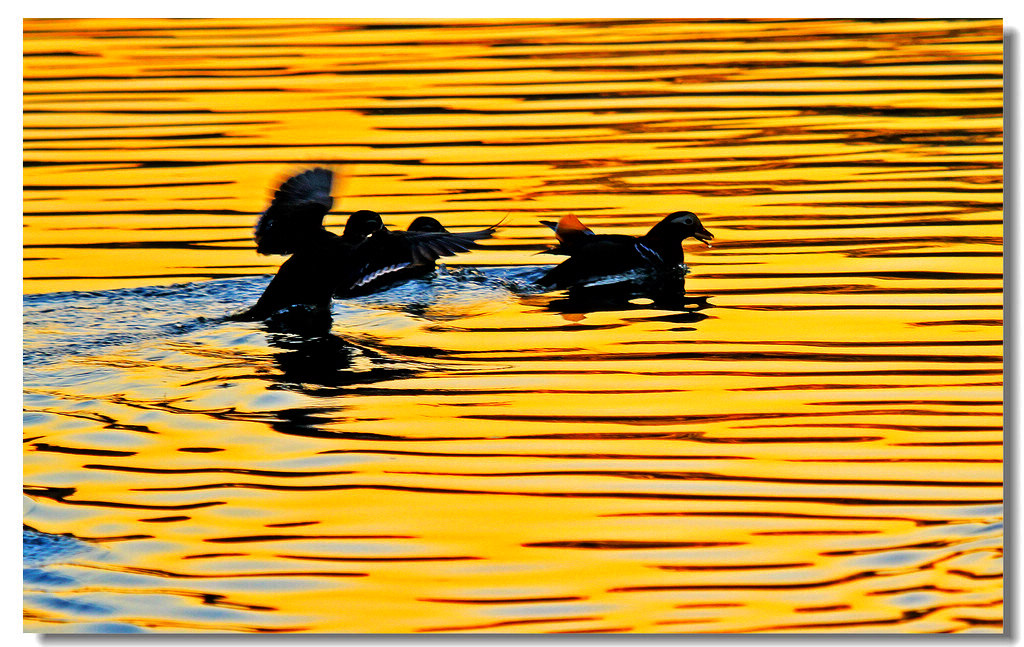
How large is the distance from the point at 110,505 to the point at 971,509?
2924mm

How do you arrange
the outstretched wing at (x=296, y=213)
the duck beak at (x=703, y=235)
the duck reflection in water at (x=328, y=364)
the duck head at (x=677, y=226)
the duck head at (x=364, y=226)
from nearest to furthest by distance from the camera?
the duck reflection in water at (x=328, y=364)
the outstretched wing at (x=296, y=213)
the duck head at (x=364, y=226)
the duck head at (x=677, y=226)
the duck beak at (x=703, y=235)

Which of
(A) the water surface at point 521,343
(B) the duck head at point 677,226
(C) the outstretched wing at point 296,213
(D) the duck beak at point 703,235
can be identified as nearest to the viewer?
(A) the water surface at point 521,343

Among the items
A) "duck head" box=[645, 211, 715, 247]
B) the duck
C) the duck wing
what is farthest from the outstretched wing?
"duck head" box=[645, 211, 715, 247]

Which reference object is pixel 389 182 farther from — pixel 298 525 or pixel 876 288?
pixel 298 525

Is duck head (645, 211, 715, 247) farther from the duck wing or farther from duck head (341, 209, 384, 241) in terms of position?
duck head (341, 209, 384, 241)

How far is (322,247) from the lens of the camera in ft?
24.7

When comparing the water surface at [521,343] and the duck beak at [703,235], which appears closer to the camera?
the water surface at [521,343]

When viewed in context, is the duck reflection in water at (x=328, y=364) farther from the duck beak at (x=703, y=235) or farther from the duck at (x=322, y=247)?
the duck beak at (x=703, y=235)

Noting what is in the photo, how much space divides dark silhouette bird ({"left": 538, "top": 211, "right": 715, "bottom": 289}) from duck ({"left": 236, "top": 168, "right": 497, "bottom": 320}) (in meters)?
0.62

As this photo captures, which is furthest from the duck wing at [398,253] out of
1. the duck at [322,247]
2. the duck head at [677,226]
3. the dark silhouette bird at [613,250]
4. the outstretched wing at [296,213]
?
the duck head at [677,226]

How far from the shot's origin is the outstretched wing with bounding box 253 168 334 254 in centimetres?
720

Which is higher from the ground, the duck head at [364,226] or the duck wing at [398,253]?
the duck head at [364,226]

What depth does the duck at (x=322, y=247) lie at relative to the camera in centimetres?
721
